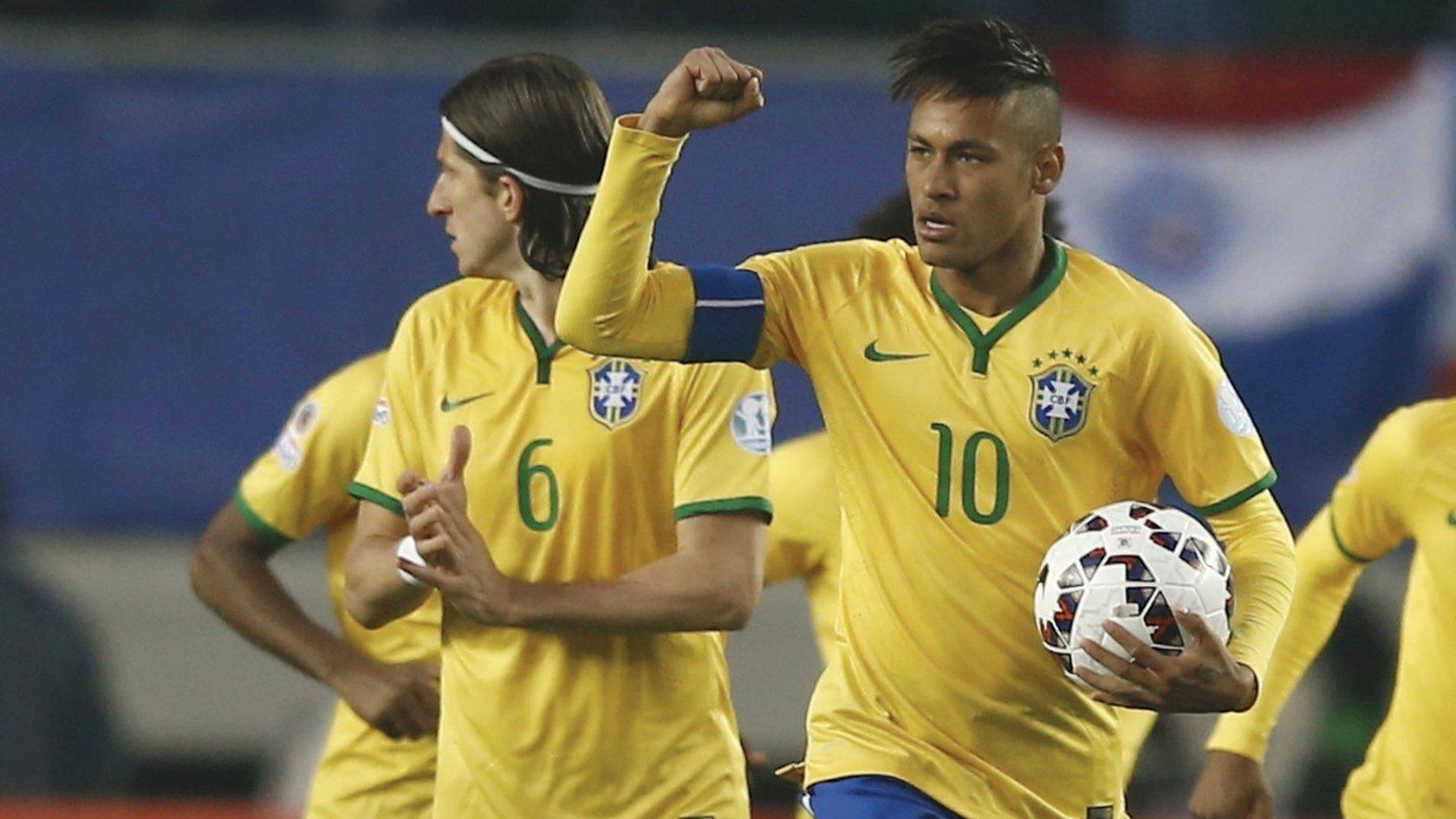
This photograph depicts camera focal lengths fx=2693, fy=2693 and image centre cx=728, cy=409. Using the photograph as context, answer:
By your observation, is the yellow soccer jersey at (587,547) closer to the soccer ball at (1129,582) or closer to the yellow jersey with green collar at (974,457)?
the yellow jersey with green collar at (974,457)

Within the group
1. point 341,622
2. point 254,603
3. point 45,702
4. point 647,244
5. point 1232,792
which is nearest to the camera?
point 647,244

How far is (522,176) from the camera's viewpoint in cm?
492

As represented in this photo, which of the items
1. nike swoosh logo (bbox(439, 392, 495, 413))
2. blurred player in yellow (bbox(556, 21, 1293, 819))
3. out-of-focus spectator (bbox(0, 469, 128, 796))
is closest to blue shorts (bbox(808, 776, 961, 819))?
blurred player in yellow (bbox(556, 21, 1293, 819))

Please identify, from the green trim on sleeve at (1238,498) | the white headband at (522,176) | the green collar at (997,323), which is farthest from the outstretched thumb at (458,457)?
the green trim on sleeve at (1238,498)

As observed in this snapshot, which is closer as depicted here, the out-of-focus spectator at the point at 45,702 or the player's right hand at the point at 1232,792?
the player's right hand at the point at 1232,792

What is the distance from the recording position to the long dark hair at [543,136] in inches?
194

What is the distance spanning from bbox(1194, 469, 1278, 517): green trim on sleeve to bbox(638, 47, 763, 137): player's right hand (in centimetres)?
105

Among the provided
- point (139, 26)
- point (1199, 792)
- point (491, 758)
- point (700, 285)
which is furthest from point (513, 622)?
point (139, 26)

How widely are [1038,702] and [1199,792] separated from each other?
0.83m

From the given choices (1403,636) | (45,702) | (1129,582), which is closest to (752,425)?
(1129,582)

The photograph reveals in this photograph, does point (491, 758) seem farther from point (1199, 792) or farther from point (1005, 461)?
point (1199, 792)

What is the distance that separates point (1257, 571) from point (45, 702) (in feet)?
17.0

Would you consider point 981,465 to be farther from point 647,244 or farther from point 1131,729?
point 1131,729

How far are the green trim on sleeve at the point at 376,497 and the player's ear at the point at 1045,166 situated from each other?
1269 mm
